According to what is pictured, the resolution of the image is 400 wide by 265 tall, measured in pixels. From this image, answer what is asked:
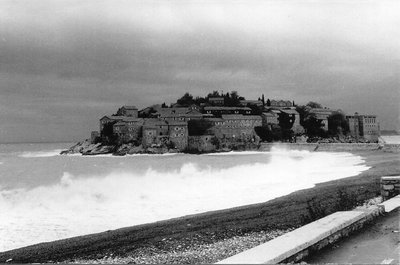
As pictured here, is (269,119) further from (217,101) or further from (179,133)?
(179,133)

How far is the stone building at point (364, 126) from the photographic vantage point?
12238 centimetres

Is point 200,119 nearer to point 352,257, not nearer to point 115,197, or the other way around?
point 115,197

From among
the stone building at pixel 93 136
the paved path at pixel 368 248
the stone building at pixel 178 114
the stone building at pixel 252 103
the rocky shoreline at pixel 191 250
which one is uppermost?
the stone building at pixel 252 103

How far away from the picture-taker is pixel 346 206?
9625 mm

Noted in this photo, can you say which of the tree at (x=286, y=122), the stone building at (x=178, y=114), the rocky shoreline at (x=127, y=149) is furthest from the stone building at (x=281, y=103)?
the rocky shoreline at (x=127, y=149)

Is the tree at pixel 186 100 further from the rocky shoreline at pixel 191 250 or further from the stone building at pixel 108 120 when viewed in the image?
the rocky shoreline at pixel 191 250

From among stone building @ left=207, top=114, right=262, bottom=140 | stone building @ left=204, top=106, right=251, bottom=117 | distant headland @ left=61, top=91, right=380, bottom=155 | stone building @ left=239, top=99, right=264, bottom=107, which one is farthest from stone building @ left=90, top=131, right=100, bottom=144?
stone building @ left=239, top=99, right=264, bottom=107

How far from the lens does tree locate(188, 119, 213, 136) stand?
10631cm

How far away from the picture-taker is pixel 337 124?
121750mm

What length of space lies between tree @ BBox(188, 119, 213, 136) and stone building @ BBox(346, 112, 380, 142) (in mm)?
45449

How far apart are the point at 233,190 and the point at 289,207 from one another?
735cm

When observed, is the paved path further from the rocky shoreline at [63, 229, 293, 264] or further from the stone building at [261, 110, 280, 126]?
the stone building at [261, 110, 280, 126]

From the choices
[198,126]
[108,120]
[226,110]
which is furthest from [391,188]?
[226,110]

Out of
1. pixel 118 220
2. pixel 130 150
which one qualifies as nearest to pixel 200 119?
pixel 130 150
